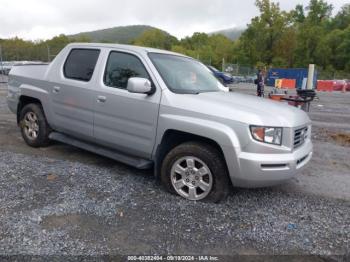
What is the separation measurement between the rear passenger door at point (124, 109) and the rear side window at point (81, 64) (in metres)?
0.29

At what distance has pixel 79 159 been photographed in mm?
5574

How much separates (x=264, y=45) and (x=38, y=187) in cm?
6115

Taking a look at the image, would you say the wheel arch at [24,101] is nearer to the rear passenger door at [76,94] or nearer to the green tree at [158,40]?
the rear passenger door at [76,94]

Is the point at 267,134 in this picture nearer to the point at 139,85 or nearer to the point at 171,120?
the point at 171,120

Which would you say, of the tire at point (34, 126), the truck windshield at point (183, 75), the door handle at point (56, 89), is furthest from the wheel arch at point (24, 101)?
the truck windshield at point (183, 75)

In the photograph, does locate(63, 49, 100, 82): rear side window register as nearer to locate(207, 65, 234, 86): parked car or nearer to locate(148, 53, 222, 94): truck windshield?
locate(148, 53, 222, 94): truck windshield

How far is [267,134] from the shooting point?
3711 millimetres

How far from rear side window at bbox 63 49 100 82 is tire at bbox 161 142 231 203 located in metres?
1.87

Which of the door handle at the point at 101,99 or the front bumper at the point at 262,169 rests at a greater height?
the door handle at the point at 101,99

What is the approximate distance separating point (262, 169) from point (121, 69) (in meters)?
2.33

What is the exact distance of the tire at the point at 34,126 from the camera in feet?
19.1

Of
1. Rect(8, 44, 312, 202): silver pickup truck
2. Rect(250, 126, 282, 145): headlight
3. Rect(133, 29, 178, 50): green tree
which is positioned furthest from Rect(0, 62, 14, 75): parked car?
Rect(133, 29, 178, 50): green tree

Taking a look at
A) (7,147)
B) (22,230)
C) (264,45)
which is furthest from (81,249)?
(264,45)

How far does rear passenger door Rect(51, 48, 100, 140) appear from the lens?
16.3 ft
